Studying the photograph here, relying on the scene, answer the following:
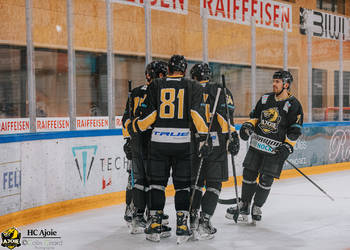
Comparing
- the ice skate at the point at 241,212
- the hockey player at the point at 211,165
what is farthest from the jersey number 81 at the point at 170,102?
the ice skate at the point at 241,212

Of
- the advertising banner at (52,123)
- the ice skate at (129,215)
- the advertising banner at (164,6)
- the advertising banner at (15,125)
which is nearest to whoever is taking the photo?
the ice skate at (129,215)

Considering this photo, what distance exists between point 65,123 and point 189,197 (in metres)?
2.49

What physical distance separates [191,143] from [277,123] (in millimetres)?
1058

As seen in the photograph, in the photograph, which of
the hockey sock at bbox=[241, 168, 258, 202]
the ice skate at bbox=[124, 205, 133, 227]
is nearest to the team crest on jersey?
the hockey sock at bbox=[241, 168, 258, 202]

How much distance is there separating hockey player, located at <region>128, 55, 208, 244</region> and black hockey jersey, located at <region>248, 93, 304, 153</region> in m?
0.93

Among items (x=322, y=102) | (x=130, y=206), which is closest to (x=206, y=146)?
(x=130, y=206)

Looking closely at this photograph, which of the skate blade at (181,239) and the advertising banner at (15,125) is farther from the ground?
the advertising banner at (15,125)

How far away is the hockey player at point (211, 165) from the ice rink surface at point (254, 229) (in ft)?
0.62

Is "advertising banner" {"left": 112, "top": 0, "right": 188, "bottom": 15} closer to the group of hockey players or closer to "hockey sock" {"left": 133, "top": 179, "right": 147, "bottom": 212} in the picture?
the group of hockey players

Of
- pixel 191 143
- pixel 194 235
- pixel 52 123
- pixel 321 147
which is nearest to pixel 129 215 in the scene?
pixel 194 235

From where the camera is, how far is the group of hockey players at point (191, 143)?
144 inches

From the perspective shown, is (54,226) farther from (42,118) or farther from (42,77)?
(42,77)

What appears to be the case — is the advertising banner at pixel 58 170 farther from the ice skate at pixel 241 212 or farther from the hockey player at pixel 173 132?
the ice skate at pixel 241 212

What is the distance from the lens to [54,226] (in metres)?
→ 4.44
